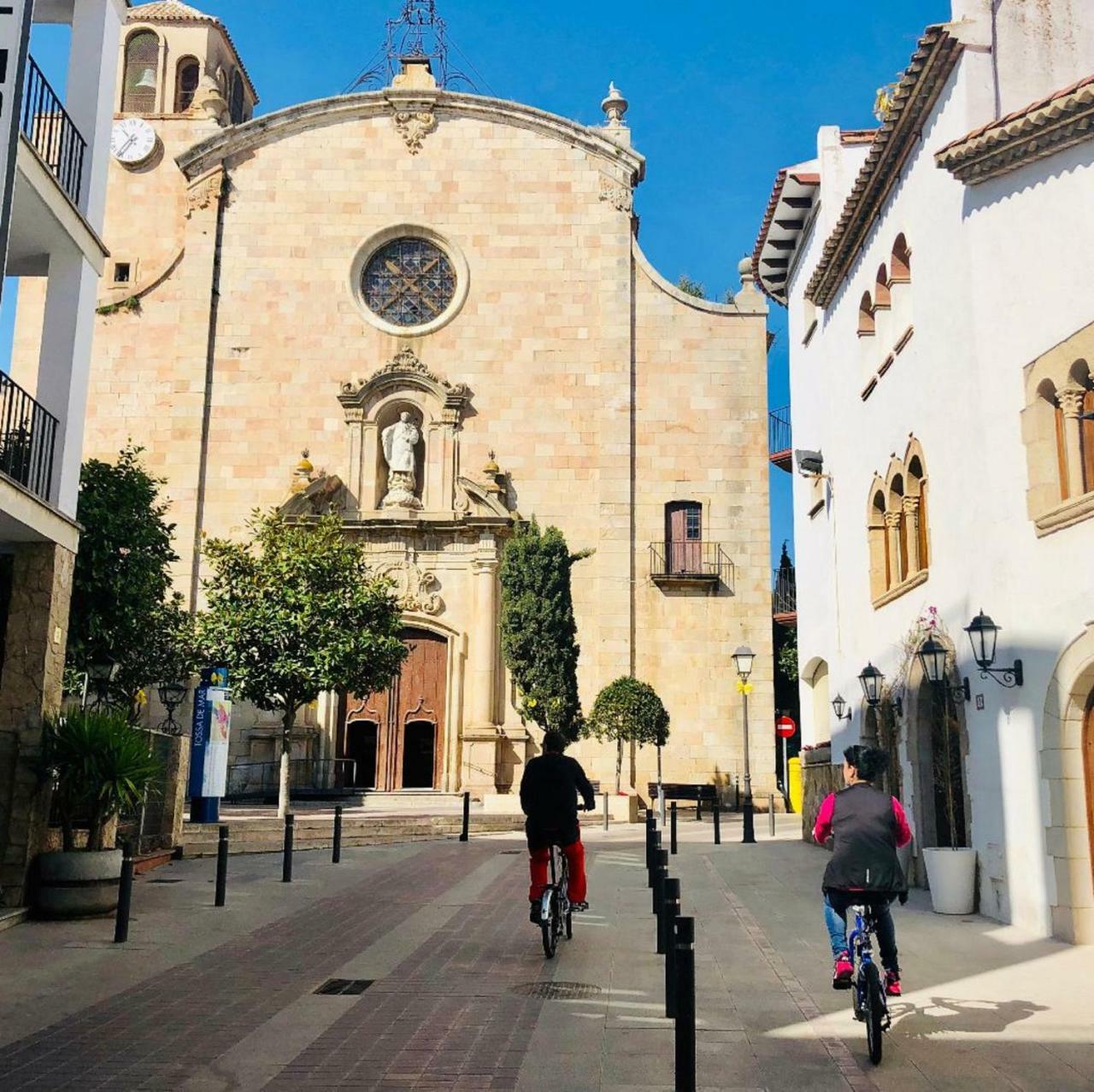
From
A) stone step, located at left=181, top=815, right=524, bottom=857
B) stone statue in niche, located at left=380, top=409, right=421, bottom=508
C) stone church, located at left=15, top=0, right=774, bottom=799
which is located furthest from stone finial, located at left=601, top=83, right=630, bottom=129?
stone step, located at left=181, top=815, right=524, bottom=857

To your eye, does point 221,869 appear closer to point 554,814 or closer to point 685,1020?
point 554,814

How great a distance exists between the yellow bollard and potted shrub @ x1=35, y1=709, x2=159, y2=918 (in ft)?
65.5

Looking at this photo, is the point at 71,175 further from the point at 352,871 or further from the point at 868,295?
the point at 868,295

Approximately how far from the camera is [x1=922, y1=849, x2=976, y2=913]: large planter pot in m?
11.8

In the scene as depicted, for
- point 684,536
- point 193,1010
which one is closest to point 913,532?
point 193,1010

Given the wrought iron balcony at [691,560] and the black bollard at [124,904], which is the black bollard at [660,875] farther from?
the wrought iron balcony at [691,560]

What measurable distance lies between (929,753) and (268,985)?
8.61 m

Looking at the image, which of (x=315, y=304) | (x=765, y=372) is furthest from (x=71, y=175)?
(x=765, y=372)

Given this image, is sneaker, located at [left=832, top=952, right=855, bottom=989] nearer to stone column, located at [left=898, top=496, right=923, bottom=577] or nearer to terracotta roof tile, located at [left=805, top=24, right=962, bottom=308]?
stone column, located at [left=898, top=496, right=923, bottom=577]

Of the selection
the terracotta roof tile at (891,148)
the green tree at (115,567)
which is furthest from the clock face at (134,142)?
the terracotta roof tile at (891,148)

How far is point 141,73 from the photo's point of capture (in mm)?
33844

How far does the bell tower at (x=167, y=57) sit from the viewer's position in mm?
33594

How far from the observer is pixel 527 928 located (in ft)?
35.5

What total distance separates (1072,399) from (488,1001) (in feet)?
23.7
